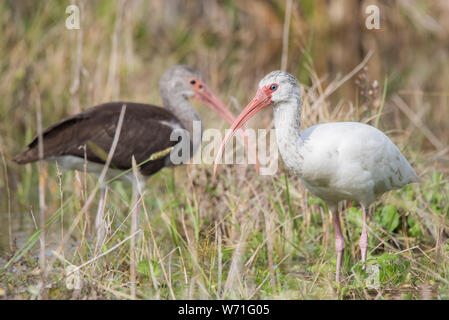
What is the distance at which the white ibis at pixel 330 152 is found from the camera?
13.1ft

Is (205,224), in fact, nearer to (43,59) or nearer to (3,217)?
(3,217)

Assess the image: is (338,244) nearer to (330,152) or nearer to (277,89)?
(330,152)

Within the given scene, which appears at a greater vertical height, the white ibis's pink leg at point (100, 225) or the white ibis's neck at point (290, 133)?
the white ibis's neck at point (290, 133)

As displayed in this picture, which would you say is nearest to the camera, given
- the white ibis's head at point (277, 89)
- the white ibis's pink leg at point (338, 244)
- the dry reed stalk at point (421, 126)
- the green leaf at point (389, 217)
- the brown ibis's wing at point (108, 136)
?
the white ibis's head at point (277, 89)

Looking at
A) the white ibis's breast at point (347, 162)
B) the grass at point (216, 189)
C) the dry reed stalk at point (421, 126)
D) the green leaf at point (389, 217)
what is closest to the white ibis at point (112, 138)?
the grass at point (216, 189)

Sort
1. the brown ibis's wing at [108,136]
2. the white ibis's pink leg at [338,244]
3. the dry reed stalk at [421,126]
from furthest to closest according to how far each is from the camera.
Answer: the dry reed stalk at [421,126]
the brown ibis's wing at [108,136]
the white ibis's pink leg at [338,244]

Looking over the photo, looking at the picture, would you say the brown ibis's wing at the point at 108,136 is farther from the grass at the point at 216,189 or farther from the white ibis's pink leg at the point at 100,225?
the white ibis's pink leg at the point at 100,225

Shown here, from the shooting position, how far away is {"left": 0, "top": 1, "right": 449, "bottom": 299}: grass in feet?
12.6

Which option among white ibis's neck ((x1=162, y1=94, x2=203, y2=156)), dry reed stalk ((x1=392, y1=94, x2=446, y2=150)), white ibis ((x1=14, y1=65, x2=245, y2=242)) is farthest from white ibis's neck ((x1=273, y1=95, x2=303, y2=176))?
dry reed stalk ((x1=392, y1=94, x2=446, y2=150))

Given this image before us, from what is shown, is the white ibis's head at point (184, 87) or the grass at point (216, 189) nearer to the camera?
the grass at point (216, 189)

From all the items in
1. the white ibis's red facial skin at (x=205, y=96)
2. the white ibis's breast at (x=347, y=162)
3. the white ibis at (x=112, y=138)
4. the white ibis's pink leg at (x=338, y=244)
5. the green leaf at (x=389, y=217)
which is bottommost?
the white ibis's pink leg at (x=338, y=244)

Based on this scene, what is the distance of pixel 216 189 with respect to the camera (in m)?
5.52

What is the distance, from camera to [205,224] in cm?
542

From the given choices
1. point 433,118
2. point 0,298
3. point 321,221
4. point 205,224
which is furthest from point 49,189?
point 433,118
